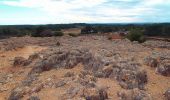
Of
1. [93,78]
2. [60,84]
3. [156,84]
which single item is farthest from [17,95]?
[156,84]

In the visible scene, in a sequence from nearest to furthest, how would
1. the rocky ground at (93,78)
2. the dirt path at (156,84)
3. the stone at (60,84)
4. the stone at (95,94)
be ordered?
the stone at (95,94), the rocky ground at (93,78), the dirt path at (156,84), the stone at (60,84)

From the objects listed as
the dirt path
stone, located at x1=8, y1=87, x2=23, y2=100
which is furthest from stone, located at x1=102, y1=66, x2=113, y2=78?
stone, located at x1=8, y1=87, x2=23, y2=100

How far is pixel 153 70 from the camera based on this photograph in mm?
15320

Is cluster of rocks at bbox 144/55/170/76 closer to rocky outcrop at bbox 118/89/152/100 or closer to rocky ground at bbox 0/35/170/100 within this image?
rocky ground at bbox 0/35/170/100

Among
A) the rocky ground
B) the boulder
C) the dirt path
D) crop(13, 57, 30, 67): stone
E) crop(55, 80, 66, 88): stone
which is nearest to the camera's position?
the rocky ground

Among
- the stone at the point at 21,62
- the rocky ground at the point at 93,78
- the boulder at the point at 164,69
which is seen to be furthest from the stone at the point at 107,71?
the stone at the point at 21,62

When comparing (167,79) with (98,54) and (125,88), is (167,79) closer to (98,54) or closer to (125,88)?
(125,88)

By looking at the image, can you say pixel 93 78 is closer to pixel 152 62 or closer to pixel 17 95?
pixel 152 62

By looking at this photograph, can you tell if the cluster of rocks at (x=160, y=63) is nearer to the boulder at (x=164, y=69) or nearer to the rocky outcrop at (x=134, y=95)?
the boulder at (x=164, y=69)

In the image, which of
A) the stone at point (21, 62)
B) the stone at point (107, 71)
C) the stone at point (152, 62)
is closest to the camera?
the stone at point (107, 71)

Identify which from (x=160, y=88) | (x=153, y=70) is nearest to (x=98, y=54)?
(x=153, y=70)

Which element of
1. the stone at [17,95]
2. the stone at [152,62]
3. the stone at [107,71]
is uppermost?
the stone at [152,62]

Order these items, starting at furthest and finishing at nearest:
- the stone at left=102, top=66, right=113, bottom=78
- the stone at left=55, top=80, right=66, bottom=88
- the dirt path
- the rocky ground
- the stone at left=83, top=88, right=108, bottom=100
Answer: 1. the stone at left=102, top=66, right=113, bottom=78
2. the stone at left=55, top=80, right=66, bottom=88
3. the dirt path
4. the rocky ground
5. the stone at left=83, top=88, right=108, bottom=100

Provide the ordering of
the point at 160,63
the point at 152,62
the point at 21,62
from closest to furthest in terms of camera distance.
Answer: the point at 160,63
the point at 152,62
the point at 21,62
